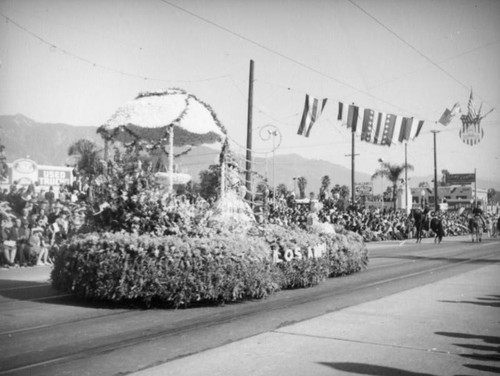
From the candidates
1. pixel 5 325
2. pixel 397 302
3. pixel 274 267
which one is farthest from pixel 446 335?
pixel 5 325

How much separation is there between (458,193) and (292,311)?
371 feet

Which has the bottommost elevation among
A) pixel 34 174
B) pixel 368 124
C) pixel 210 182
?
pixel 210 182

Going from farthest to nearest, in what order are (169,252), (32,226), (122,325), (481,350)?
1. (32,226)
2. (169,252)
3. (122,325)
4. (481,350)

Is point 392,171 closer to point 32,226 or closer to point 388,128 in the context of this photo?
point 388,128

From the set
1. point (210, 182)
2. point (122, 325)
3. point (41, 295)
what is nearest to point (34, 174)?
point (210, 182)

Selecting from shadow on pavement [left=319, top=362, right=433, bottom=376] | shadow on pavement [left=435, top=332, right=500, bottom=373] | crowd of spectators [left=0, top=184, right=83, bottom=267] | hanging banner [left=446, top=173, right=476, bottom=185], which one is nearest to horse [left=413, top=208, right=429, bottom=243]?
crowd of spectators [left=0, top=184, right=83, bottom=267]

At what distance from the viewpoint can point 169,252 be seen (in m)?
7.97

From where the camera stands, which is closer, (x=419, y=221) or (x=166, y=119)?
(x=166, y=119)

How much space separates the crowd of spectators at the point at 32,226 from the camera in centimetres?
1465

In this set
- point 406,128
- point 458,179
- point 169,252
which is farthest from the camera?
point 458,179

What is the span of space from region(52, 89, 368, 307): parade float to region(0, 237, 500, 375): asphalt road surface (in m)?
0.30

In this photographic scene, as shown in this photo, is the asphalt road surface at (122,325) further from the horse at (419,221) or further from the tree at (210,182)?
the horse at (419,221)

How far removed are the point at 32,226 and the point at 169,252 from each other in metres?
9.17

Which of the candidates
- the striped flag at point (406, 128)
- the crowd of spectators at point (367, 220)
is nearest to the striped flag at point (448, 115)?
the striped flag at point (406, 128)
